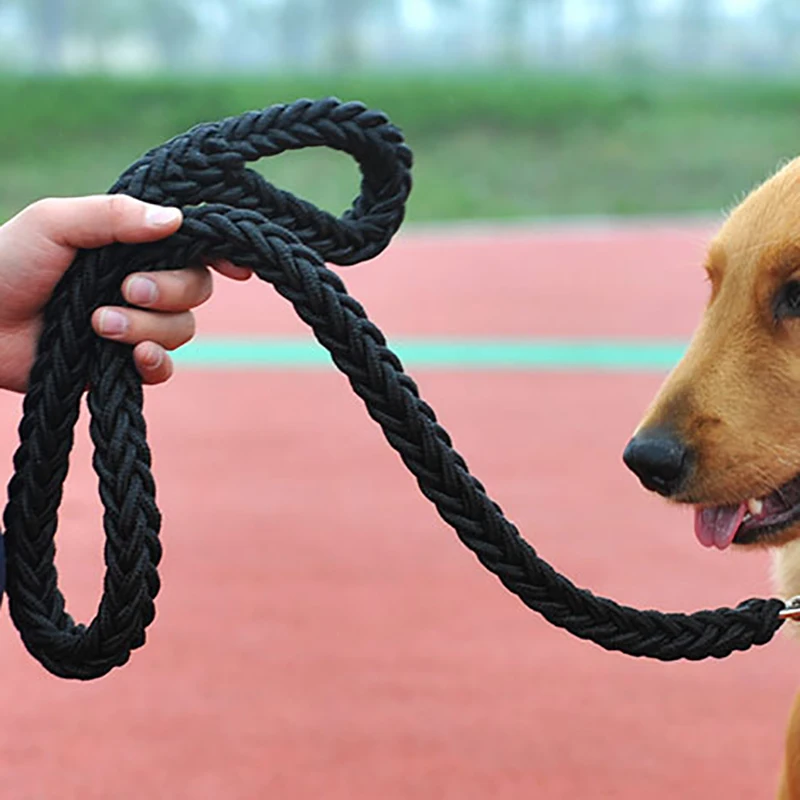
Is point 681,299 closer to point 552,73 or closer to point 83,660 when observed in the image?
point 83,660

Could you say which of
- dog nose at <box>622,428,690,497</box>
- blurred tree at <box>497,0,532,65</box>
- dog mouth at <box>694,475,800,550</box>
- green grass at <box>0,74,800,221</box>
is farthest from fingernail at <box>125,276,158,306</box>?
blurred tree at <box>497,0,532,65</box>

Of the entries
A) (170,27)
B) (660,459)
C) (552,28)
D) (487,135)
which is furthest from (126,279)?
(552,28)

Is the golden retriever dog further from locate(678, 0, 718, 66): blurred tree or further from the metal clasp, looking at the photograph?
locate(678, 0, 718, 66): blurred tree

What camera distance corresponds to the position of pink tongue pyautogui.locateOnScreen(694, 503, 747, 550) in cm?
191

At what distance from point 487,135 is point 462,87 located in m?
0.90

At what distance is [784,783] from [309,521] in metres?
2.83

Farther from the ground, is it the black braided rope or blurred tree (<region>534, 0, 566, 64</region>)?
blurred tree (<region>534, 0, 566, 64</region>)

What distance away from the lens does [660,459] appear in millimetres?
1882

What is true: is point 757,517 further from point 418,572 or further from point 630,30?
point 630,30

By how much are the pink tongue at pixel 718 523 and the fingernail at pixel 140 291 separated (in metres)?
0.93

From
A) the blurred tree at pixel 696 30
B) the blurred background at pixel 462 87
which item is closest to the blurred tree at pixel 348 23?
the blurred background at pixel 462 87

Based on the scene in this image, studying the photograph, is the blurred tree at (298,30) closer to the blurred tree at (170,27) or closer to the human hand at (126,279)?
the blurred tree at (170,27)

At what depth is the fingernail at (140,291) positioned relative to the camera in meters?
1.43

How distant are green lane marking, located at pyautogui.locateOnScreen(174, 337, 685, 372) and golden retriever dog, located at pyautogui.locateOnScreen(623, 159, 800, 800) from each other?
5.39 metres
